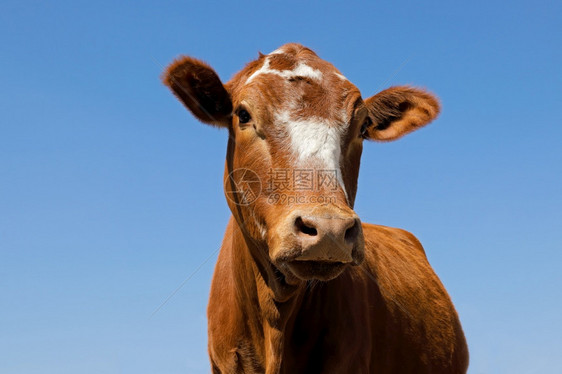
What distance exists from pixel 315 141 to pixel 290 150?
0.21 metres

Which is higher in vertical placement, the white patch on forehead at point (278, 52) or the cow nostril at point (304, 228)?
the white patch on forehead at point (278, 52)

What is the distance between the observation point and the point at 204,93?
5832 mm

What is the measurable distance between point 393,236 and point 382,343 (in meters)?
3.37

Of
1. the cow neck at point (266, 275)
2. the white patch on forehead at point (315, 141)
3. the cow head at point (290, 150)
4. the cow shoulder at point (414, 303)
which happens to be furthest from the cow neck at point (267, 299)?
the cow shoulder at point (414, 303)

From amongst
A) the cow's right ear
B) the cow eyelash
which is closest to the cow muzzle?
the cow eyelash

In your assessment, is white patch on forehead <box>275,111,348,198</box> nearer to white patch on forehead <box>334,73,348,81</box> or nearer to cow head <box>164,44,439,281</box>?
cow head <box>164,44,439,281</box>

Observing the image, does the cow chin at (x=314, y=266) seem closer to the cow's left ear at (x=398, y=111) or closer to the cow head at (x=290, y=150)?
the cow head at (x=290, y=150)

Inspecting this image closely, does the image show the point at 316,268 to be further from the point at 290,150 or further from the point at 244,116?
the point at 244,116

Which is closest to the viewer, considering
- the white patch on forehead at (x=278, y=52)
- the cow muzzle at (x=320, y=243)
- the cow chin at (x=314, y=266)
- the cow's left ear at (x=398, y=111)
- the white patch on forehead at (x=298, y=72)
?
the cow muzzle at (x=320, y=243)

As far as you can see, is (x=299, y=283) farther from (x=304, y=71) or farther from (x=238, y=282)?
(x=304, y=71)

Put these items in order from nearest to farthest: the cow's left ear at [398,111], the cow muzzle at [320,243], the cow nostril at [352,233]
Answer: the cow muzzle at [320,243], the cow nostril at [352,233], the cow's left ear at [398,111]

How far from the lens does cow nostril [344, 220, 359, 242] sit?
4152mm

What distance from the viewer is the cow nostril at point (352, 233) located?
13.6ft

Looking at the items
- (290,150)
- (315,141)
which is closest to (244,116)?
(290,150)
